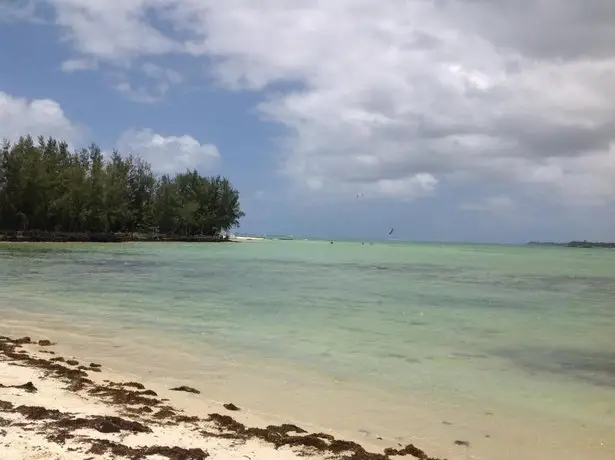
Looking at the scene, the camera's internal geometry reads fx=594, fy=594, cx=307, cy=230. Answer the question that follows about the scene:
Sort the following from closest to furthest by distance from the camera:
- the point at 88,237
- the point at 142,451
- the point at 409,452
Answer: the point at 142,451
the point at 409,452
the point at 88,237

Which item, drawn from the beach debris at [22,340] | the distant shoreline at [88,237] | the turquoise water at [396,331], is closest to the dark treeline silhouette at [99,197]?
the distant shoreline at [88,237]

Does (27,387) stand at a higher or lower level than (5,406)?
lower

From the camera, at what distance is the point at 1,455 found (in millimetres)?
6090

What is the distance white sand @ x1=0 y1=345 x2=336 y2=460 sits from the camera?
6.40m

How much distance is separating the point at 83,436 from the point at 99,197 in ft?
331

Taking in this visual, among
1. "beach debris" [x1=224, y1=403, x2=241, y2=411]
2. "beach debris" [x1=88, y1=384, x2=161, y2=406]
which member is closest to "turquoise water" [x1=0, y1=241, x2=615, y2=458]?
"beach debris" [x1=224, y1=403, x2=241, y2=411]

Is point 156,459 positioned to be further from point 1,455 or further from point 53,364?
point 53,364

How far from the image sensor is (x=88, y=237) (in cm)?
10062

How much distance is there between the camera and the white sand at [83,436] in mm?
6398

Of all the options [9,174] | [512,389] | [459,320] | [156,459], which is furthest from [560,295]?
[9,174]

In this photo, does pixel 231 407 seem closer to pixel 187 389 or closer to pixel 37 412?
pixel 187 389

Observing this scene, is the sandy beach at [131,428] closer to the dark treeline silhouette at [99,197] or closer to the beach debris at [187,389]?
the beach debris at [187,389]

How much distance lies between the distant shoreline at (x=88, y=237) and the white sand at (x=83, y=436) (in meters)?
86.8

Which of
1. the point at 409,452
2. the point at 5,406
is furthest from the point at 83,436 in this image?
the point at 409,452
